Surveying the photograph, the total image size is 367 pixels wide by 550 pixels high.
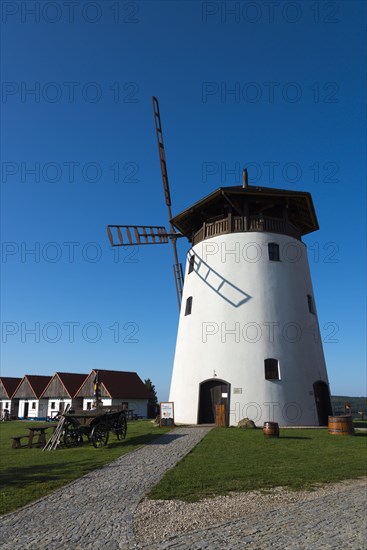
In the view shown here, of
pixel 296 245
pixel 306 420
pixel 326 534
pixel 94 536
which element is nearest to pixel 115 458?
pixel 94 536

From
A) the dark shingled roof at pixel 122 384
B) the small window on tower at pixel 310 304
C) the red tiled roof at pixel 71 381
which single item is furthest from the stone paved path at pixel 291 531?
the red tiled roof at pixel 71 381

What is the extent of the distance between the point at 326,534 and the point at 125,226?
23181 millimetres

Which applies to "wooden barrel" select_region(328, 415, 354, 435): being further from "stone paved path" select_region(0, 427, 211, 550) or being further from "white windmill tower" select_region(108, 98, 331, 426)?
"stone paved path" select_region(0, 427, 211, 550)

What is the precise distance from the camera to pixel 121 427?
17.0 metres

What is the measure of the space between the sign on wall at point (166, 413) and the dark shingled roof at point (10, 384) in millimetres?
38982

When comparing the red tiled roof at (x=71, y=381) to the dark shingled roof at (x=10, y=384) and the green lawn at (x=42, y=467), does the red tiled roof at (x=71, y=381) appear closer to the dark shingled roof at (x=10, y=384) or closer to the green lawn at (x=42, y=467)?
the dark shingled roof at (x=10, y=384)

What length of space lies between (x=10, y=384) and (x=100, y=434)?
1802 inches

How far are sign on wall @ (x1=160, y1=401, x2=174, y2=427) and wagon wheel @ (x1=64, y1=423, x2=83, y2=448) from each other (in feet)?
20.0

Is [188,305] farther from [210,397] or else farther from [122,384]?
[122,384]

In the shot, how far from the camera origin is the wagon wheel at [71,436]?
14.9 meters

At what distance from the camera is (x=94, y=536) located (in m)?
5.50

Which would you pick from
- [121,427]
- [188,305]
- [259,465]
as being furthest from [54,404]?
[259,465]

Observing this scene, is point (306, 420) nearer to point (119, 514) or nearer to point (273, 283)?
point (273, 283)

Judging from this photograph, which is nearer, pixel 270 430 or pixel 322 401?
pixel 270 430
